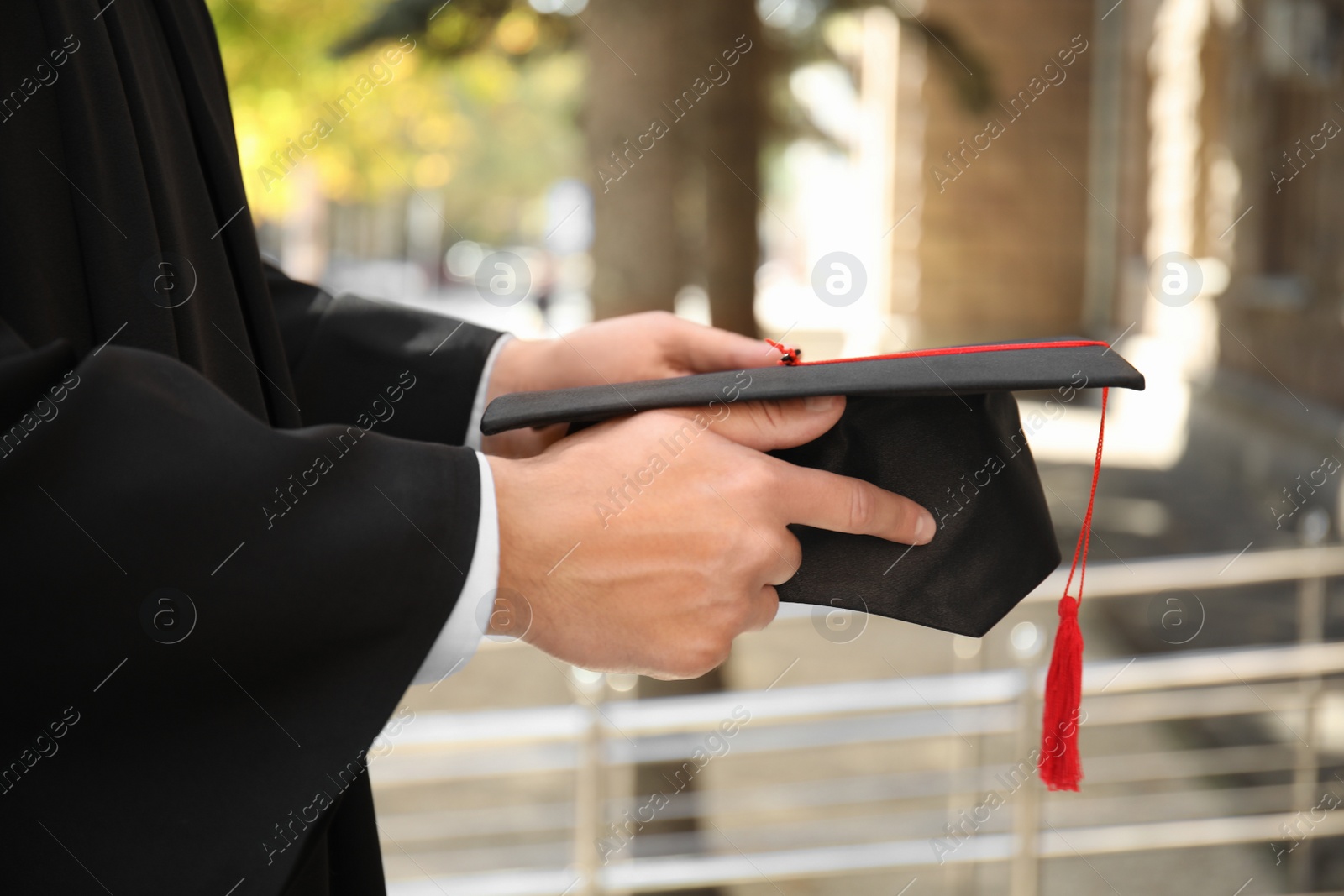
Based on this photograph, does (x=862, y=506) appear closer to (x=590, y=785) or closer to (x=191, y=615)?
(x=191, y=615)

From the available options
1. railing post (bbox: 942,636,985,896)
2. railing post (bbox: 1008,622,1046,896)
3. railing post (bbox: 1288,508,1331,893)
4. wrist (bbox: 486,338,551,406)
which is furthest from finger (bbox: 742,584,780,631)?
railing post (bbox: 1288,508,1331,893)

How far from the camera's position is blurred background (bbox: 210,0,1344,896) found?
3.33m

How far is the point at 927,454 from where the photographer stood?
4.17 ft

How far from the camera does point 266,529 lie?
2.87 feet

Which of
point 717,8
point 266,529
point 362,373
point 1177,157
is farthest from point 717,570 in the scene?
point 1177,157

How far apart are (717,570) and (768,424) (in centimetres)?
18

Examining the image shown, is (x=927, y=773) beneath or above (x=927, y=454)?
beneath
